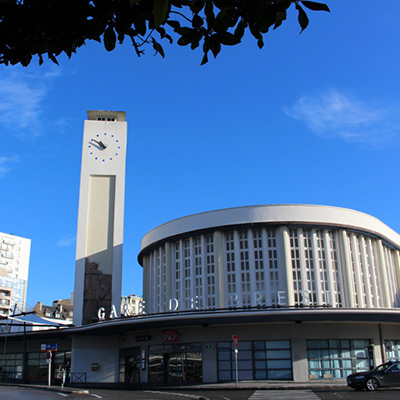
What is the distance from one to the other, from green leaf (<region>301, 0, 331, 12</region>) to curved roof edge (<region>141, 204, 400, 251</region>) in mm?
33661

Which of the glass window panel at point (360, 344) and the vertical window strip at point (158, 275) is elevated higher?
the vertical window strip at point (158, 275)

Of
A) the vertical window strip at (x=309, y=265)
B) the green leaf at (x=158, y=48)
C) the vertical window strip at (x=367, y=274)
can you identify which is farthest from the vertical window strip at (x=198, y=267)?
the green leaf at (x=158, y=48)

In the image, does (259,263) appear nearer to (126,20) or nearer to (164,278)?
(164,278)

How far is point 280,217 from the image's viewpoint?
36875 mm

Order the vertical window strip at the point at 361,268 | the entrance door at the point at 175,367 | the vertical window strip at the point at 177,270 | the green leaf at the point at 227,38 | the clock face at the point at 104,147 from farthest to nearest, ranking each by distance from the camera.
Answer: the clock face at the point at 104,147
the vertical window strip at the point at 177,270
the vertical window strip at the point at 361,268
the entrance door at the point at 175,367
the green leaf at the point at 227,38

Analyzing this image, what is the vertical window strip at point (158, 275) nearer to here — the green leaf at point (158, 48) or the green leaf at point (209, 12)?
the green leaf at point (158, 48)

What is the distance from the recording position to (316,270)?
119ft

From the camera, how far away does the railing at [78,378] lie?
111ft

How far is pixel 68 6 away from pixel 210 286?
114ft

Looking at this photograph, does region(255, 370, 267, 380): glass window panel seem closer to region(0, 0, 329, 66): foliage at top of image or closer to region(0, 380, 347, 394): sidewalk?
region(0, 380, 347, 394): sidewalk

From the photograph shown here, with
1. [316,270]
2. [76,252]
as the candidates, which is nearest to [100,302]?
[76,252]

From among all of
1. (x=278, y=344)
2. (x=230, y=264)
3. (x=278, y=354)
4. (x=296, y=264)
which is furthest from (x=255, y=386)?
(x=230, y=264)

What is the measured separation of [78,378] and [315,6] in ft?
112

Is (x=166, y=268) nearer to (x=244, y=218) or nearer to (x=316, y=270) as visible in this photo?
(x=244, y=218)
